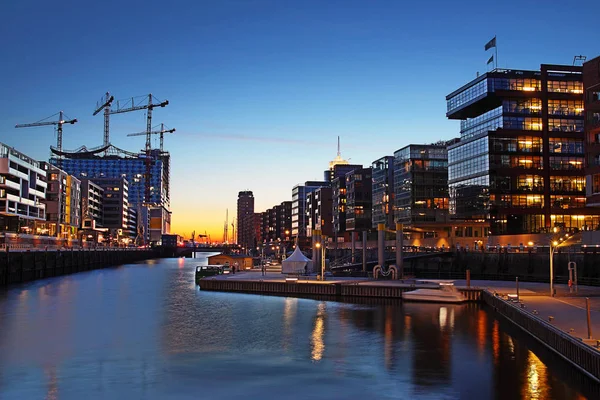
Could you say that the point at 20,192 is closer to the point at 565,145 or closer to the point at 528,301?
the point at 565,145

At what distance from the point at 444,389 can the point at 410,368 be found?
5.27 m

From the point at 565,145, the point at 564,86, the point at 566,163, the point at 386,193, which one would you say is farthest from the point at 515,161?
the point at 386,193

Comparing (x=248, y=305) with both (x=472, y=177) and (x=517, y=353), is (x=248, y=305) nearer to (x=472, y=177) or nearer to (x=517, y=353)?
(x=517, y=353)

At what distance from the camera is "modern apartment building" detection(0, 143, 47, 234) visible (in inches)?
6152

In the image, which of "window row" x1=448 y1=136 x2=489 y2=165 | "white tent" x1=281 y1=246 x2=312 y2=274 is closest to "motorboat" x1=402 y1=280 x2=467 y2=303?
"white tent" x1=281 y1=246 x2=312 y2=274

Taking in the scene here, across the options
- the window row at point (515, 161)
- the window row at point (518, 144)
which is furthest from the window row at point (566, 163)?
the window row at point (518, 144)

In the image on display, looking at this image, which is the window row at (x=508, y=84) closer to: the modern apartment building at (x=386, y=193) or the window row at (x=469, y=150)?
the window row at (x=469, y=150)

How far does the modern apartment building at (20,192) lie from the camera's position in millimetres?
156250

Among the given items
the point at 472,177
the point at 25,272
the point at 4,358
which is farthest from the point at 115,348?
the point at 472,177

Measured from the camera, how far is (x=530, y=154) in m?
137

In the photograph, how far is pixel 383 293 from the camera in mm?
75688

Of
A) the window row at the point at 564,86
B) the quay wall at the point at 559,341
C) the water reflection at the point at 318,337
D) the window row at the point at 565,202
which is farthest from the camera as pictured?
the window row at the point at 564,86

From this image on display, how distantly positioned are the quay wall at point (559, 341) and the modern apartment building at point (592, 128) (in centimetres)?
4322

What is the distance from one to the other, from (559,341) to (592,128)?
6285cm
